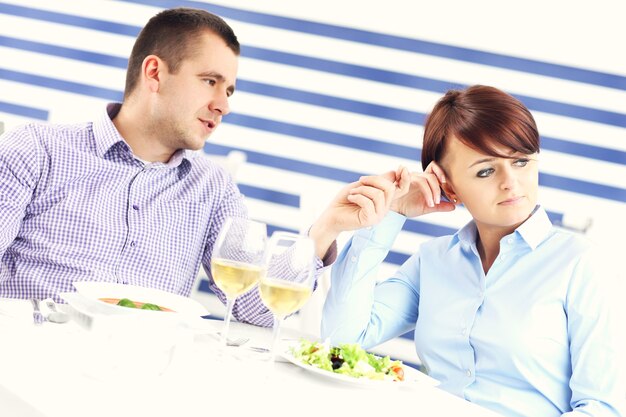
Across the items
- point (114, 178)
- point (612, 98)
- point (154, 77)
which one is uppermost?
point (612, 98)

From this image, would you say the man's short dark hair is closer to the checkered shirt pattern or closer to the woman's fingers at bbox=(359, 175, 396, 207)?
the checkered shirt pattern

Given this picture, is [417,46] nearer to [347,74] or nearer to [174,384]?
[347,74]

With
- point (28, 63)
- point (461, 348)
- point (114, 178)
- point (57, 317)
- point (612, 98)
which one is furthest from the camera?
point (28, 63)

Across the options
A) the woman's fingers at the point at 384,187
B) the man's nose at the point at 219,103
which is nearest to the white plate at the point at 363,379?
the woman's fingers at the point at 384,187

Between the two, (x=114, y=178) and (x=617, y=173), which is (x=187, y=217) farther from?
(x=617, y=173)

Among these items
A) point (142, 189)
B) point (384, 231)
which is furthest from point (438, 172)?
point (142, 189)

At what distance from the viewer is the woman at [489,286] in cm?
182

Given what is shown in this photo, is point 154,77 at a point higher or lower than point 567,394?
higher

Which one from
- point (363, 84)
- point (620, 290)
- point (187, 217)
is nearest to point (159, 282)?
point (187, 217)

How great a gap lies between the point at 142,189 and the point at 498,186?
0.93 metres

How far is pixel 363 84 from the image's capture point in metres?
4.76

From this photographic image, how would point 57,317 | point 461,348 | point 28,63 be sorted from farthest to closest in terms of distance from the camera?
point 28,63
point 461,348
point 57,317

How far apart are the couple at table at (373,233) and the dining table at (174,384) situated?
442 mm

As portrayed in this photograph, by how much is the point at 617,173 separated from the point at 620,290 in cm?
292
